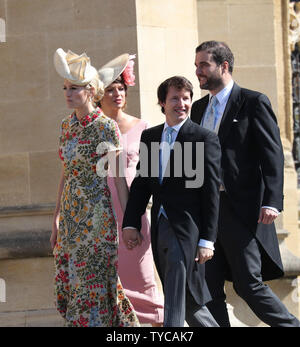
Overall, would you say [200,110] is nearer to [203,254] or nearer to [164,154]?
[164,154]

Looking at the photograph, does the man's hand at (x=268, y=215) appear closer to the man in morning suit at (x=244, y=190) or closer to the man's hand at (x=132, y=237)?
the man in morning suit at (x=244, y=190)

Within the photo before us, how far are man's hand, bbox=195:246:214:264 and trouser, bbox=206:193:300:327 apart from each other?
1.05ft

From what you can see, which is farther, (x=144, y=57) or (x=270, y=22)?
(x=270, y=22)

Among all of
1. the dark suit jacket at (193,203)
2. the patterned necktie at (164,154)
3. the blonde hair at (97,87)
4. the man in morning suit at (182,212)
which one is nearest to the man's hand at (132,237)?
the man in morning suit at (182,212)

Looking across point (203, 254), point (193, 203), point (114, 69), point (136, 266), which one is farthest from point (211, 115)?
point (136, 266)

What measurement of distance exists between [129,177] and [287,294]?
208 centimetres

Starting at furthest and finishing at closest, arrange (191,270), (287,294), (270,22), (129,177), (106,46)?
(270,22), (287,294), (106,46), (129,177), (191,270)

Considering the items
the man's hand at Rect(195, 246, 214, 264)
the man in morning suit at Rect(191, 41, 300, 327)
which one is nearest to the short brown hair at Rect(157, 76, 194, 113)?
the man in morning suit at Rect(191, 41, 300, 327)

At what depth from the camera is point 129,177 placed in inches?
281

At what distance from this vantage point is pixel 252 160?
673 cm

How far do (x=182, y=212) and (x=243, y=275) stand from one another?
1.81 ft

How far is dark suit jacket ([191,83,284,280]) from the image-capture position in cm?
662

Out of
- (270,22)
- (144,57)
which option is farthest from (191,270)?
(270,22)

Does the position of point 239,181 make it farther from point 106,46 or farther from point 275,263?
point 106,46
